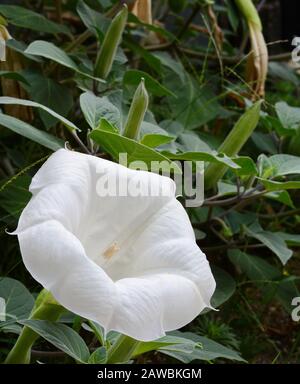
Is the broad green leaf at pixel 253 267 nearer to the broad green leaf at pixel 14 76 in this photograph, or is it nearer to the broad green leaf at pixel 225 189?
the broad green leaf at pixel 225 189

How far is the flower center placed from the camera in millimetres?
734

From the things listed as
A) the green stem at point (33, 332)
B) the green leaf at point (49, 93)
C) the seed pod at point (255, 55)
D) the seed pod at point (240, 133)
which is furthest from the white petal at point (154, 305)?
the seed pod at point (255, 55)

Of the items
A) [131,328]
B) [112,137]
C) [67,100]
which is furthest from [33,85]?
[131,328]

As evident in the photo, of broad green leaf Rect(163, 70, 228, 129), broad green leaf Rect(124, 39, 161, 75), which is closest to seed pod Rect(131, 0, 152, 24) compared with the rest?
broad green leaf Rect(124, 39, 161, 75)

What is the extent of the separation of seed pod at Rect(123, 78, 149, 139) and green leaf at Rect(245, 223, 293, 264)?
12.4 inches

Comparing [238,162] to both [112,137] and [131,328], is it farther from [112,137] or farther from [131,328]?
[131,328]

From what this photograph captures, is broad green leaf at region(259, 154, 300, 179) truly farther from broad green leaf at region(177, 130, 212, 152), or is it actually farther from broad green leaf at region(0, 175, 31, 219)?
broad green leaf at region(0, 175, 31, 219)

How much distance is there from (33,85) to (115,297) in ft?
2.24

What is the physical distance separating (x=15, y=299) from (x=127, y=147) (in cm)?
24

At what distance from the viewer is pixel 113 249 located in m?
0.73

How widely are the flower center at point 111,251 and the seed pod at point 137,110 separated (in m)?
0.17

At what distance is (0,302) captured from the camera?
0.83m

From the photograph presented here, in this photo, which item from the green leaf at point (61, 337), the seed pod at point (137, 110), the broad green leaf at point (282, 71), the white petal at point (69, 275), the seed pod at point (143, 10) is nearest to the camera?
the white petal at point (69, 275)

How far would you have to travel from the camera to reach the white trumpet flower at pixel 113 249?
0.61 m
